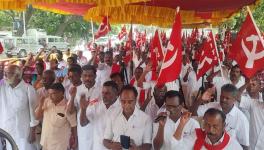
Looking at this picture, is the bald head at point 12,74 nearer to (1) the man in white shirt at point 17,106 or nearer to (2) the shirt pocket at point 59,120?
(1) the man in white shirt at point 17,106

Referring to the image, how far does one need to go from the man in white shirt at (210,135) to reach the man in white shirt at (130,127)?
1.36 feet

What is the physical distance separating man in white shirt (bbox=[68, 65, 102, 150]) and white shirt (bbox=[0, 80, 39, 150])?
2.29 feet

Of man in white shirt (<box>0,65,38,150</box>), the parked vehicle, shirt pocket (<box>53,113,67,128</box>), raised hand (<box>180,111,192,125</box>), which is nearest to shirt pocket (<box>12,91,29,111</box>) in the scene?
man in white shirt (<box>0,65,38,150</box>)

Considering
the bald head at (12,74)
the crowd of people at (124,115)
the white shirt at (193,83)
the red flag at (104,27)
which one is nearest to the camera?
the crowd of people at (124,115)

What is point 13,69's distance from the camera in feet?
17.0

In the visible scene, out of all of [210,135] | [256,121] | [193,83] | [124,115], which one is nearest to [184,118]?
[210,135]

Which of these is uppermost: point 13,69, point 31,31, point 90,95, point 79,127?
point 31,31

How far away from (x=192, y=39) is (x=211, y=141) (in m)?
13.4

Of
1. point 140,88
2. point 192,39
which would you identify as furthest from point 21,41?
point 140,88

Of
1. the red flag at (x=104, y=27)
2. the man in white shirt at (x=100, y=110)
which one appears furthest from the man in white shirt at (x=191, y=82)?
the man in white shirt at (x=100, y=110)

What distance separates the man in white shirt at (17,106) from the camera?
5.26 meters

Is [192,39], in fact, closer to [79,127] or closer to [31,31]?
[79,127]

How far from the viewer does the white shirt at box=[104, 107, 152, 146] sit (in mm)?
3947

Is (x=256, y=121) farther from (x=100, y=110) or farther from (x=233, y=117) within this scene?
(x=100, y=110)
